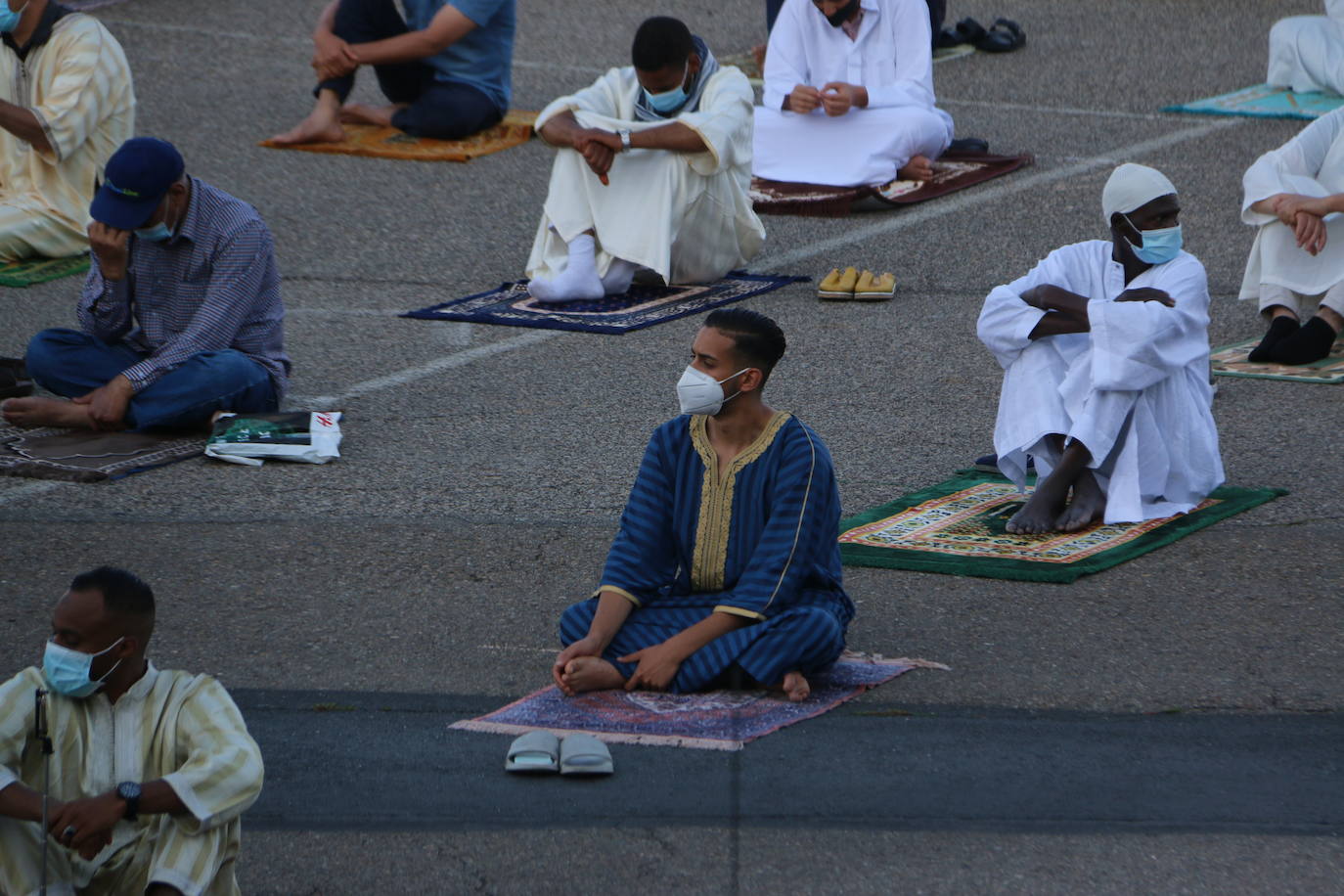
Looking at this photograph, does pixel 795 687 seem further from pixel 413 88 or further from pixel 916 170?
pixel 413 88

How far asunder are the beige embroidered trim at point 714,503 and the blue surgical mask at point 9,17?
5.13 meters

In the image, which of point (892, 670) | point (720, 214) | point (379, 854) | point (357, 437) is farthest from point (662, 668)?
point (720, 214)

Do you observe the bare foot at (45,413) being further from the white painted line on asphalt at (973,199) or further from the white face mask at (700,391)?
the white painted line on asphalt at (973,199)

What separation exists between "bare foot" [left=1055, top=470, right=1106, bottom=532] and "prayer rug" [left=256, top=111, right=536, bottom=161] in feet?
20.0

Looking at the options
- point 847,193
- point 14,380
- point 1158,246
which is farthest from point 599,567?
point 847,193

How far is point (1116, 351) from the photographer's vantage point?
5.64m

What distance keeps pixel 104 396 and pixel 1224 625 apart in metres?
3.70

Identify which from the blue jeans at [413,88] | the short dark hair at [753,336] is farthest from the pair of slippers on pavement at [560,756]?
the blue jeans at [413,88]

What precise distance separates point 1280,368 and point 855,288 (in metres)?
1.94

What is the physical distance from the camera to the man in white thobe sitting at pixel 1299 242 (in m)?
7.48

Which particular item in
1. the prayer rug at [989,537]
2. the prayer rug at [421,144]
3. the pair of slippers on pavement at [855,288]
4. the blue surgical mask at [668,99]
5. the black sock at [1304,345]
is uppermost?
the blue surgical mask at [668,99]

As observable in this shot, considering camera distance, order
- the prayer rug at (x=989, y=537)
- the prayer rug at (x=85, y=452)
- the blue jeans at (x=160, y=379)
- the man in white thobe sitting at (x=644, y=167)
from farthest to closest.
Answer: the man in white thobe sitting at (x=644, y=167) → the blue jeans at (x=160, y=379) → the prayer rug at (x=85, y=452) → the prayer rug at (x=989, y=537)

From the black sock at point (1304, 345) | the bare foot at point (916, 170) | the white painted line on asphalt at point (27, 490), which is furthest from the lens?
the bare foot at point (916, 170)

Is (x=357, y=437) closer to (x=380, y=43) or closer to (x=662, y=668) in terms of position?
(x=662, y=668)
